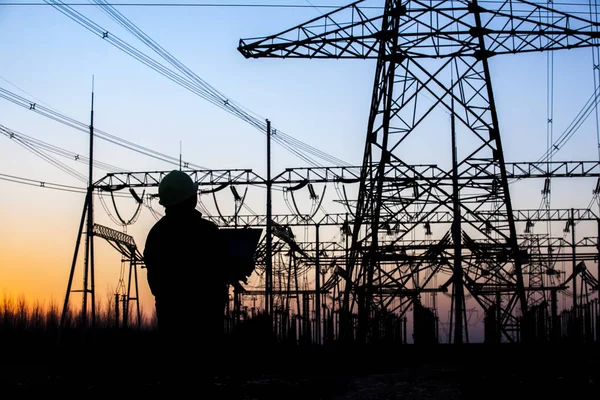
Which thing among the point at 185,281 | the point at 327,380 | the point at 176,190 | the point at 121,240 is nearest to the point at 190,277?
the point at 185,281

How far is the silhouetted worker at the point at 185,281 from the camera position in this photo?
539 centimetres

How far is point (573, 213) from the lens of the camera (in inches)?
1980

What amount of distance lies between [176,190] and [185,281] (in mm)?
525

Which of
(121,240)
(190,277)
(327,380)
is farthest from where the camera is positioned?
(121,240)

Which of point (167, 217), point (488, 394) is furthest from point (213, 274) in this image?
point (488, 394)

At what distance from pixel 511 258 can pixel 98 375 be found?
40.2ft

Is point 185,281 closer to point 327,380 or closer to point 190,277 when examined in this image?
point 190,277

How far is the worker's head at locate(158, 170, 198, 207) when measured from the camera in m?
5.55

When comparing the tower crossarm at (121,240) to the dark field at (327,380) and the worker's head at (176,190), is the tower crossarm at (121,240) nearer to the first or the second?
the dark field at (327,380)

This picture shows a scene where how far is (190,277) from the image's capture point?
547cm

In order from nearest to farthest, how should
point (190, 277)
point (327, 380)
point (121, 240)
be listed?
point (190, 277), point (327, 380), point (121, 240)

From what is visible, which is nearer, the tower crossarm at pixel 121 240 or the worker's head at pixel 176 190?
the worker's head at pixel 176 190

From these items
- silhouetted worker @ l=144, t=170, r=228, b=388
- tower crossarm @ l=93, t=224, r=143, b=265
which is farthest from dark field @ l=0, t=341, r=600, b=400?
tower crossarm @ l=93, t=224, r=143, b=265

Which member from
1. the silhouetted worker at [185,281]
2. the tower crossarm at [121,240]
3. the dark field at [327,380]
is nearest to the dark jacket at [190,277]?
the silhouetted worker at [185,281]
